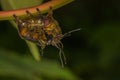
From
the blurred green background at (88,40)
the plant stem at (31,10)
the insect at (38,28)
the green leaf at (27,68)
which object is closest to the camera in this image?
the plant stem at (31,10)

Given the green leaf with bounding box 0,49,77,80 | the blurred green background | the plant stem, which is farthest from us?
the blurred green background

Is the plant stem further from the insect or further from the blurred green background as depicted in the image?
the blurred green background

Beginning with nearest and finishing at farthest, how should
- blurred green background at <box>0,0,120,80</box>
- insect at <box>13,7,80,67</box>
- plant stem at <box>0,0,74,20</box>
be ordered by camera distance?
plant stem at <box>0,0,74,20</box> → insect at <box>13,7,80,67</box> → blurred green background at <box>0,0,120,80</box>

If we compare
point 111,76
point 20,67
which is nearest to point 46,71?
point 20,67

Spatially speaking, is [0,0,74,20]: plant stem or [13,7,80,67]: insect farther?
[13,7,80,67]: insect

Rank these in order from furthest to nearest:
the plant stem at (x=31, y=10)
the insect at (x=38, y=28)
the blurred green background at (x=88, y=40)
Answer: the blurred green background at (x=88, y=40) < the insect at (x=38, y=28) < the plant stem at (x=31, y=10)

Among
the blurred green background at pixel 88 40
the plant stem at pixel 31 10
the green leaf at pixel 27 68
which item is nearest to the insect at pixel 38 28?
the plant stem at pixel 31 10

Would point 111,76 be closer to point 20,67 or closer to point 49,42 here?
point 20,67

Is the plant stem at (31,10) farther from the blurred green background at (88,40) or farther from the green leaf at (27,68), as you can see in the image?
the blurred green background at (88,40)

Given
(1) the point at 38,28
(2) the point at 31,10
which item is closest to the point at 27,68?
(1) the point at 38,28

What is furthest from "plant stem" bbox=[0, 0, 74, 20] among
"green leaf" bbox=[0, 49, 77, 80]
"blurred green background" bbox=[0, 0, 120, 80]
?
"blurred green background" bbox=[0, 0, 120, 80]

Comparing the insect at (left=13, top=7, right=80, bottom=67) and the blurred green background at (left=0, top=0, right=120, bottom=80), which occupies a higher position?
the insect at (left=13, top=7, right=80, bottom=67)
